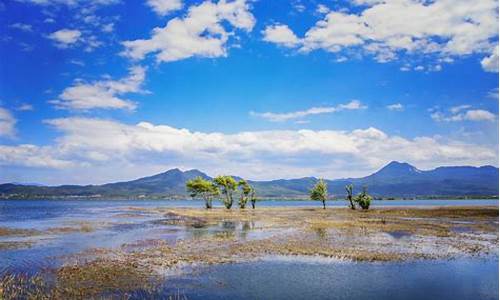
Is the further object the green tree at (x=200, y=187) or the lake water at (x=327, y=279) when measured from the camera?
the green tree at (x=200, y=187)

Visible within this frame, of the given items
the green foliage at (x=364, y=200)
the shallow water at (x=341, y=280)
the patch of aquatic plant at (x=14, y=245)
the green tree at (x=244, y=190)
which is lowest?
the shallow water at (x=341, y=280)

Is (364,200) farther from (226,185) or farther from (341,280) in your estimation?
(341,280)

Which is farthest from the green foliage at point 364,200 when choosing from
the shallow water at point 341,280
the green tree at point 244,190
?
the shallow water at point 341,280

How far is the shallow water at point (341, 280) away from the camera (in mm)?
26938

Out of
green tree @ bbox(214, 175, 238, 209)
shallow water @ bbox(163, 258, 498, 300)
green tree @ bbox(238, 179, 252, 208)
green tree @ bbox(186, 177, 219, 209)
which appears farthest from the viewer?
green tree @ bbox(186, 177, 219, 209)

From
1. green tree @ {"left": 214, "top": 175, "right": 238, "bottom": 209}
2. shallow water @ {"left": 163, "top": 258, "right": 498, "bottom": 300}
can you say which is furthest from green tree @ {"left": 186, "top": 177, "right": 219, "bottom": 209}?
shallow water @ {"left": 163, "top": 258, "right": 498, "bottom": 300}

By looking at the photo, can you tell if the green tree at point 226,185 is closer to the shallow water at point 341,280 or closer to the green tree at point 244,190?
the green tree at point 244,190

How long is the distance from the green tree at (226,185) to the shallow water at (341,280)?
332ft

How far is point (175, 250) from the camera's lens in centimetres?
4469

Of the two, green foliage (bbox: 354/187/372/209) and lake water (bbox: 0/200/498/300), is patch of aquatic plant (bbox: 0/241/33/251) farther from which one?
green foliage (bbox: 354/187/372/209)

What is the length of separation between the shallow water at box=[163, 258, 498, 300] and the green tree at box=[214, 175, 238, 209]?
332ft

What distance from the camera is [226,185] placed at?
14025cm

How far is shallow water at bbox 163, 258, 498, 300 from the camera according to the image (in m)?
26.9

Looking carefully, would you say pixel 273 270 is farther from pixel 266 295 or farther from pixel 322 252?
pixel 322 252
